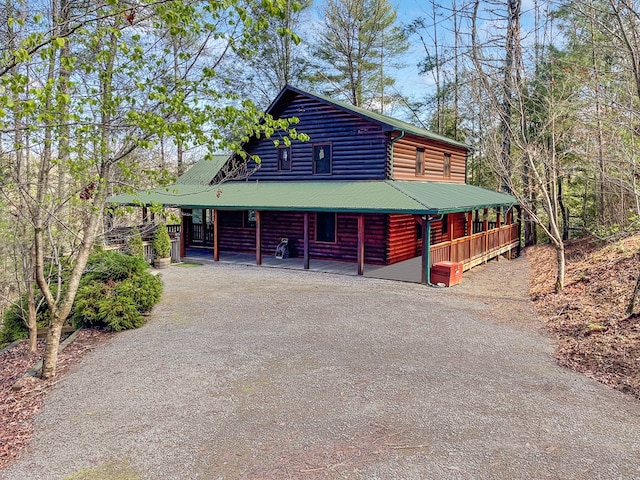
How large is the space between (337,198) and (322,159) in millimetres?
3516

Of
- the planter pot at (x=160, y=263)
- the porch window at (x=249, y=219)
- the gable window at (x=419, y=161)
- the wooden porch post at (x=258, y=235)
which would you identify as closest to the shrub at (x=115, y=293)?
the wooden porch post at (x=258, y=235)

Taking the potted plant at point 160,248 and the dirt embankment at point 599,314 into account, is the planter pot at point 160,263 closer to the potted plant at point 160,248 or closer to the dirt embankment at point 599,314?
the potted plant at point 160,248

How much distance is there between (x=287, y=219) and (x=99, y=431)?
1324cm

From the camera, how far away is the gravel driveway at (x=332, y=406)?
4059mm

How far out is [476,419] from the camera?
4816mm

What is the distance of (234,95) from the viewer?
5.86 meters

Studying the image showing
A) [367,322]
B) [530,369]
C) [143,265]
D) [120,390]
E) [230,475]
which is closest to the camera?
[230,475]

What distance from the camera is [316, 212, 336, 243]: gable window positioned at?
16.5 meters

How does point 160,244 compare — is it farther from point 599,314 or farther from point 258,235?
point 599,314

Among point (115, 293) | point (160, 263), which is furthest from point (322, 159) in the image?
point (115, 293)

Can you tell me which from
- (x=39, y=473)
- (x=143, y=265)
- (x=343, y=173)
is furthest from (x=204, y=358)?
(x=343, y=173)

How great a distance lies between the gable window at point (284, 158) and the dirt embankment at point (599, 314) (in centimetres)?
1002

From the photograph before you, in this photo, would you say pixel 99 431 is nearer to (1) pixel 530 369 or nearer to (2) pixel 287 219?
(1) pixel 530 369

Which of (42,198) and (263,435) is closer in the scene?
(263,435)
